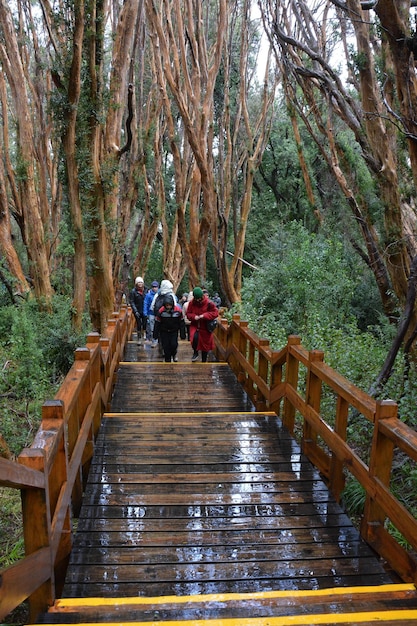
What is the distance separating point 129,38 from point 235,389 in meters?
7.69

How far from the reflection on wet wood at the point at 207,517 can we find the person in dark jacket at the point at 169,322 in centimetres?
303

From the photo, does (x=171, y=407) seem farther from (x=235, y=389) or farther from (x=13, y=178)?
(x=13, y=178)

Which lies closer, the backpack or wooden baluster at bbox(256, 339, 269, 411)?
wooden baluster at bbox(256, 339, 269, 411)

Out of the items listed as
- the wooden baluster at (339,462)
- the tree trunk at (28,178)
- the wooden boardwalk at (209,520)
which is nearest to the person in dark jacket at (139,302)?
the tree trunk at (28,178)

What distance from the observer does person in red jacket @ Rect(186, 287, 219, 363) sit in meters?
8.98

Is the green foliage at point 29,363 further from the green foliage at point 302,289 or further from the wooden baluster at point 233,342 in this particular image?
the green foliage at point 302,289

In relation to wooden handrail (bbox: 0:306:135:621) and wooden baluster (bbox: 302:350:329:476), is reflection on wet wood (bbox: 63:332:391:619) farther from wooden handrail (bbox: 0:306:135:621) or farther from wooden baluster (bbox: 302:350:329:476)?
wooden handrail (bbox: 0:306:135:621)

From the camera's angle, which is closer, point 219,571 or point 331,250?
point 219,571

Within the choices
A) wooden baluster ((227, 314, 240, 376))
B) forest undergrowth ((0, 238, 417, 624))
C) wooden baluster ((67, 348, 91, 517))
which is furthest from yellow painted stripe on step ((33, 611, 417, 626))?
wooden baluster ((227, 314, 240, 376))

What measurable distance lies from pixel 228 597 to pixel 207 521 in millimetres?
1005

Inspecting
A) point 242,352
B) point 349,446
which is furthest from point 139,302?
point 349,446

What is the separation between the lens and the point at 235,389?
7797 mm

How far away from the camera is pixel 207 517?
3934mm

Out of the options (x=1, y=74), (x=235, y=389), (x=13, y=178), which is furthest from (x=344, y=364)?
(x=1, y=74)
